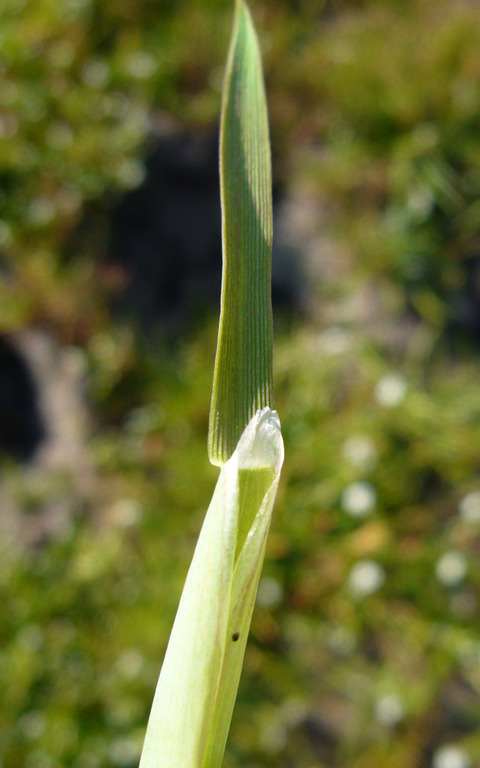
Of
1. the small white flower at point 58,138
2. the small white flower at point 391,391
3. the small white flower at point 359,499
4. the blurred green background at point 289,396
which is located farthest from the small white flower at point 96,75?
the small white flower at point 359,499

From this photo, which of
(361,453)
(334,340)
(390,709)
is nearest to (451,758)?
(390,709)

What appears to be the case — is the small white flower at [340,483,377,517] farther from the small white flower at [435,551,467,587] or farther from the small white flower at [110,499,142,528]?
the small white flower at [110,499,142,528]

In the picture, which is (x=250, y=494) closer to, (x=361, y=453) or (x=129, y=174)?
(x=361, y=453)

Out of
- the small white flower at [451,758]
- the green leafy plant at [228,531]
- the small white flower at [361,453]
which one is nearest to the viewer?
the green leafy plant at [228,531]

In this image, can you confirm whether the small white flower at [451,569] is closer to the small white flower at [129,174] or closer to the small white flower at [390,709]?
the small white flower at [390,709]

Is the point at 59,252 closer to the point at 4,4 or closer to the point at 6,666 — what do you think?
→ the point at 4,4

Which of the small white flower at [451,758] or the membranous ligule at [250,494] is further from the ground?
the membranous ligule at [250,494]

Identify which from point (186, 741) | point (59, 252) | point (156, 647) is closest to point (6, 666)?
point (156, 647)
